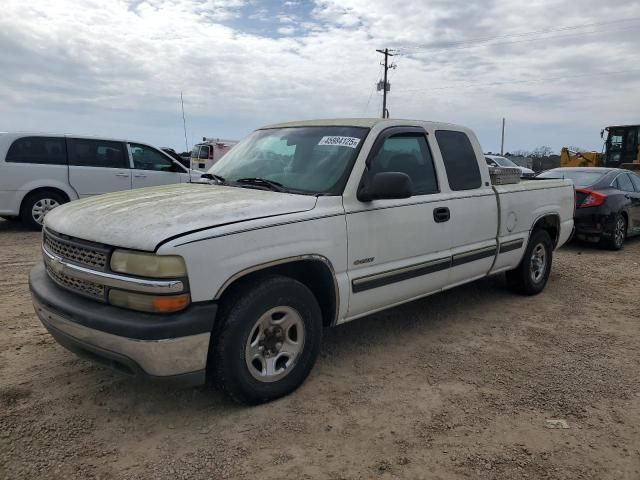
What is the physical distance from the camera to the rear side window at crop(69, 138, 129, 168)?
966cm

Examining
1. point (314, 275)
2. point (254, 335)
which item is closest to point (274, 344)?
point (254, 335)

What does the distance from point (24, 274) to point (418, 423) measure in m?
5.22

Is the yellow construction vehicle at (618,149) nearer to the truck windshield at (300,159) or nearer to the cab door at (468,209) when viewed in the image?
the cab door at (468,209)

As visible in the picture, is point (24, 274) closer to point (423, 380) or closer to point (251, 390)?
point (251, 390)

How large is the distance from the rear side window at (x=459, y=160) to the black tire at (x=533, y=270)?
1317mm

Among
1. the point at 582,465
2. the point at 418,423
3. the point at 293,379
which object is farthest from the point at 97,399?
the point at 582,465

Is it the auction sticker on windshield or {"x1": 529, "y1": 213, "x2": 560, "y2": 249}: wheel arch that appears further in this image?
{"x1": 529, "y1": 213, "x2": 560, "y2": 249}: wheel arch

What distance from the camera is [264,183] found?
3.79 meters

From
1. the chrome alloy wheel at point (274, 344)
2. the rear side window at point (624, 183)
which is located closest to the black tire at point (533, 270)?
the chrome alloy wheel at point (274, 344)

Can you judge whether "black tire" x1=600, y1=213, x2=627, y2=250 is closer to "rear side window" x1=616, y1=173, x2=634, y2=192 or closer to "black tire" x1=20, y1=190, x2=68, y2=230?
"rear side window" x1=616, y1=173, x2=634, y2=192

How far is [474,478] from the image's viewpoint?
2609 millimetres

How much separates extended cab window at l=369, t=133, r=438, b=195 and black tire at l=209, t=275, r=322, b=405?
47.6 inches

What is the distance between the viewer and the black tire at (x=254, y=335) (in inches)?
117

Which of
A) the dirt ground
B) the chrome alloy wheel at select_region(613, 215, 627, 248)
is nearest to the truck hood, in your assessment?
the dirt ground
